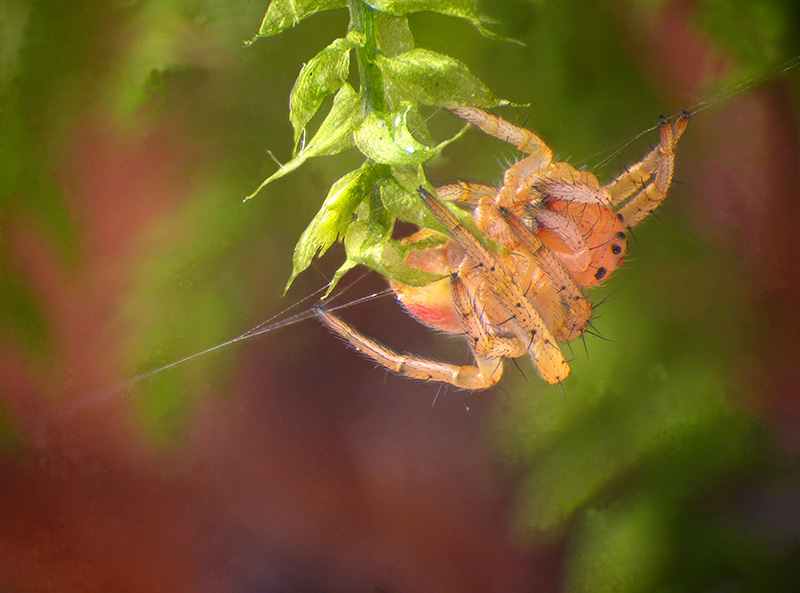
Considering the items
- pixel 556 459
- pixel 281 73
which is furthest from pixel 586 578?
pixel 281 73

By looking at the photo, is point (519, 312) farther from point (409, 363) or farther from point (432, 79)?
point (432, 79)

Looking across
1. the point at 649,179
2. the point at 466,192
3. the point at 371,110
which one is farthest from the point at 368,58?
the point at 649,179

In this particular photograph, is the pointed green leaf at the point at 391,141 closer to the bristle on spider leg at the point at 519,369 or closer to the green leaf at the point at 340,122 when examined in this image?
the green leaf at the point at 340,122

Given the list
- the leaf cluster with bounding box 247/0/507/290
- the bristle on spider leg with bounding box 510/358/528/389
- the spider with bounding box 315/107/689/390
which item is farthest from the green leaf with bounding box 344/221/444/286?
the bristle on spider leg with bounding box 510/358/528/389

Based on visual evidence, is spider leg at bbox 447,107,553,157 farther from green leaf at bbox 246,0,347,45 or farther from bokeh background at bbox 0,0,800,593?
green leaf at bbox 246,0,347,45

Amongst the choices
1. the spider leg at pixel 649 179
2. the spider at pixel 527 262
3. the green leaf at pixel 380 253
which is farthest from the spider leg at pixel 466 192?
the green leaf at pixel 380 253

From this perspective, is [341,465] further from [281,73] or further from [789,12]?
[789,12]
